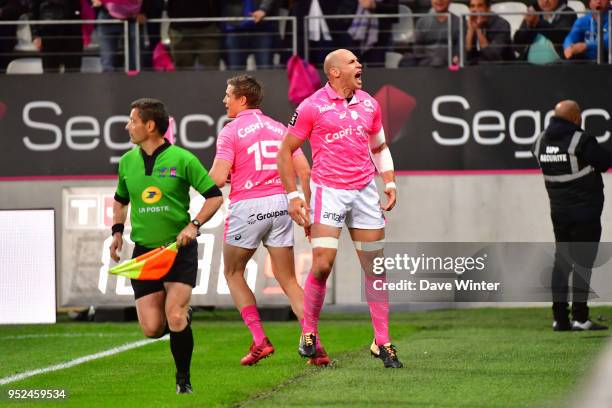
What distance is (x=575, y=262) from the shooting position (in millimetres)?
12273

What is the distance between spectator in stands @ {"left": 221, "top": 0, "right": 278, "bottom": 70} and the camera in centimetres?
1547

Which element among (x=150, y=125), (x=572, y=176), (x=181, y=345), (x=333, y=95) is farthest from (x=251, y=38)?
(x=181, y=345)

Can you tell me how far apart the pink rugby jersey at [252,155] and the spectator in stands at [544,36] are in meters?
6.96

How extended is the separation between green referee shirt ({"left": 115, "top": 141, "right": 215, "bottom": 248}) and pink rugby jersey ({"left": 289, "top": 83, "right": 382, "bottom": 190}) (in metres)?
1.44

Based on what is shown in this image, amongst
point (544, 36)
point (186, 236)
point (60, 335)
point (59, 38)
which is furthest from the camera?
point (59, 38)

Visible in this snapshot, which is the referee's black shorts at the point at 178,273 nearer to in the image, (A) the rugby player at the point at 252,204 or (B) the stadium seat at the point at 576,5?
(A) the rugby player at the point at 252,204

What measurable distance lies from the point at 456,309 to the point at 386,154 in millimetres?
6905

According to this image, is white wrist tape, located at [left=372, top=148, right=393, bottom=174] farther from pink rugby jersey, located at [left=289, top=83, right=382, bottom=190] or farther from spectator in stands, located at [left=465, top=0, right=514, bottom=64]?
spectator in stands, located at [left=465, top=0, right=514, bottom=64]

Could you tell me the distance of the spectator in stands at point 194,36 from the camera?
15836 mm

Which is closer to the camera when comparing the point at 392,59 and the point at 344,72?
the point at 344,72

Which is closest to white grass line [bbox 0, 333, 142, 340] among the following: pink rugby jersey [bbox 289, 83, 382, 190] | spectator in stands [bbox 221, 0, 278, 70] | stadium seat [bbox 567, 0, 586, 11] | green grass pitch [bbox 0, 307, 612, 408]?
green grass pitch [bbox 0, 307, 612, 408]

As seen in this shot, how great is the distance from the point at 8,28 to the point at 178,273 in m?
9.96

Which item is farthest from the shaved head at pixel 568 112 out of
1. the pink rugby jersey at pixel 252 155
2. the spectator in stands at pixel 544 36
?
the pink rugby jersey at pixel 252 155

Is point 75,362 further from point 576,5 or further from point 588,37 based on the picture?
point 576,5
